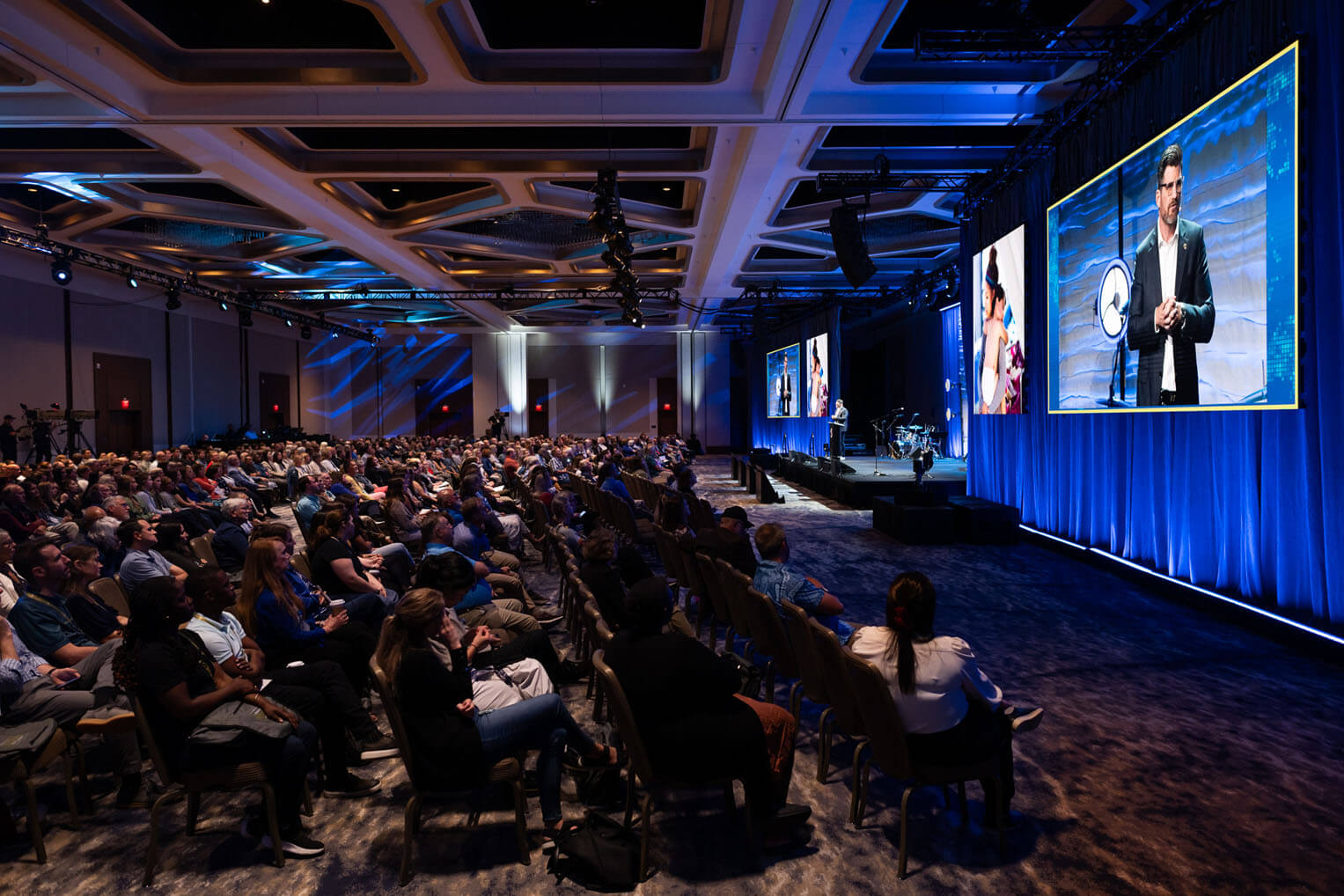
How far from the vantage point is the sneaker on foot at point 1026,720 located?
278 centimetres

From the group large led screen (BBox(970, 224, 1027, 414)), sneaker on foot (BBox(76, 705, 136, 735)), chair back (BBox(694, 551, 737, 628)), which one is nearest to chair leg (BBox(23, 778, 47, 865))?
sneaker on foot (BBox(76, 705, 136, 735))

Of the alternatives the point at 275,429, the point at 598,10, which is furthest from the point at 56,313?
the point at 598,10

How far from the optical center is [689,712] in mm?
2631

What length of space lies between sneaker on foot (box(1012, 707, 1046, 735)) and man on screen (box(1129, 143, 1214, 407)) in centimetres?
401

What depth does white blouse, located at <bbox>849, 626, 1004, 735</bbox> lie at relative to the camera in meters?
2.59

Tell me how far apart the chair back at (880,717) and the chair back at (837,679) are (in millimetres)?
119

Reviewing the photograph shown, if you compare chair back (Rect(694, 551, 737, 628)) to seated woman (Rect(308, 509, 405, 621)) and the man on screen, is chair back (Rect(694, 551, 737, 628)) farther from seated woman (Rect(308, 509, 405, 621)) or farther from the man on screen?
the man on screen

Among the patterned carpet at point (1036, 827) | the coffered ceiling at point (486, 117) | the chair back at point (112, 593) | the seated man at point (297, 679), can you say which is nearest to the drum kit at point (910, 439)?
the coffered ceiling at point (486, 117)

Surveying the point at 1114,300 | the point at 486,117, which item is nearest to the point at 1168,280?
the point at 1114,300

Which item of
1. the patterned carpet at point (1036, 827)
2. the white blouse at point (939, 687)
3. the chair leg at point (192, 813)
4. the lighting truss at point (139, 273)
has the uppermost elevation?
the lighting truss at point (139, 273)

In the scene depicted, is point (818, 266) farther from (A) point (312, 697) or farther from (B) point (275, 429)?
(B) point (275, 429)

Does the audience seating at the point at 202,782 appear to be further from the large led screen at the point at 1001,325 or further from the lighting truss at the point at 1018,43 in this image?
the large led screen at the point at 1001,325

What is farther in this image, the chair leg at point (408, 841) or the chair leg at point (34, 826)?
the chair leg at point (34, 826)

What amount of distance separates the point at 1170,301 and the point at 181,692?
6834 millimetres
